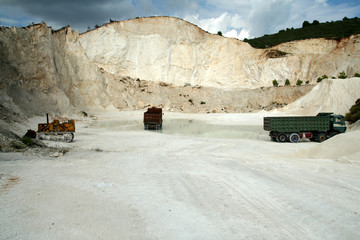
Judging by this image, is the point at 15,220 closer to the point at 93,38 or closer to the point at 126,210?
the point at 126,210

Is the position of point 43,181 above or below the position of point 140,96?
below

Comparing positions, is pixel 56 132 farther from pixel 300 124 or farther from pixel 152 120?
pixel 300 124

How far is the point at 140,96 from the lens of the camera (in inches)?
2099

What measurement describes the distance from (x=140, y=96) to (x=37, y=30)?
2235 centimetres

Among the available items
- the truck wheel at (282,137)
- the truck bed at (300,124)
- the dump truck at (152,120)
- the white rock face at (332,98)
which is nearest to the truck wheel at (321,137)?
the truck bed at (300,124)

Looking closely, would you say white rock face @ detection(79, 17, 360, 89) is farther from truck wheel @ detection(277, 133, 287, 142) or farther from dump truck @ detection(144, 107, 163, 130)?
truck wheel @ detection(277, 133, 287, 142)

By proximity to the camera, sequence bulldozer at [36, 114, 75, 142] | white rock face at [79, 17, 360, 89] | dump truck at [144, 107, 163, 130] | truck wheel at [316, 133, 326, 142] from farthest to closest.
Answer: white rock face at [79, 17, 360, 89] → dump truck at [144, 107, 163, 130] → truck wheel at [316, 133, 326, 142] → bulldozer at [36, 114, 75, 142]

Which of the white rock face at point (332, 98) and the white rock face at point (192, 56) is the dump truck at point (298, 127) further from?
the white rock face at point (192, 56)

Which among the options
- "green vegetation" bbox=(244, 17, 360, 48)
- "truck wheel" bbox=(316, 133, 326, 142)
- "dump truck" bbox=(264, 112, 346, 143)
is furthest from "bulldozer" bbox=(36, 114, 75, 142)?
"green vegetation" bbox=(244, 17, 360, 48)

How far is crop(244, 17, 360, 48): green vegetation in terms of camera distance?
258 ft

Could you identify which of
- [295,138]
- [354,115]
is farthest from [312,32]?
[295,138]

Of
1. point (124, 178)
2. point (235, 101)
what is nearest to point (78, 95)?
point (235, 101)

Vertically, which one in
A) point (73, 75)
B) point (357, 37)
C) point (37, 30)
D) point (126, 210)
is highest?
point (357, 37)

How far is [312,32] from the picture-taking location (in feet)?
284
